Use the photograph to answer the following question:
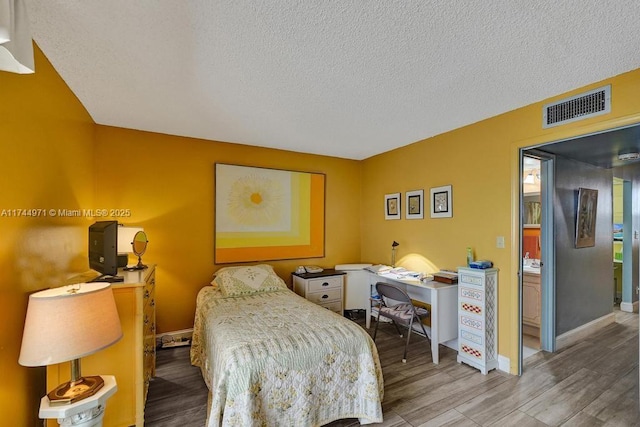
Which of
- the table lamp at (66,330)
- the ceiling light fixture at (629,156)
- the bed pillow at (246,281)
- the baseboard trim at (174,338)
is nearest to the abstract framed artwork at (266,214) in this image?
the bed pillow at (246,281)

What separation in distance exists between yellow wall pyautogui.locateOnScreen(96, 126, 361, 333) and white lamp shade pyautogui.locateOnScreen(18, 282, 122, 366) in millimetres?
2096

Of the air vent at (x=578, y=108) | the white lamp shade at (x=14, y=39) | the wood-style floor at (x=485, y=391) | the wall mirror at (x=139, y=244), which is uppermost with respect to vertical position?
the air vent at (x=578, y=108)

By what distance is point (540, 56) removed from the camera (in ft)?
6.07

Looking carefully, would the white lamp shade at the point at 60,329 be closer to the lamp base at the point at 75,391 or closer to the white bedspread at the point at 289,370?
the lamp base at the point at 75,391

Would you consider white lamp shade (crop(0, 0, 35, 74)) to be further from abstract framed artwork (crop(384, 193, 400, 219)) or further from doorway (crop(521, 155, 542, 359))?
abstract framed artwork (crop(384, 193, 400, 219))

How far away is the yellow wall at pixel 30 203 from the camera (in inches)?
55.5

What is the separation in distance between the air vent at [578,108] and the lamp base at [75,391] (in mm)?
3671

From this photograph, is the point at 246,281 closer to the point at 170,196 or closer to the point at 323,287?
the point at 323,287

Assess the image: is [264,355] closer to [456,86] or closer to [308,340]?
[308,340]

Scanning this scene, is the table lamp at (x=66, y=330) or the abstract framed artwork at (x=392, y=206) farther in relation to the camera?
the abstract framed artwork at (x=392, y=206)

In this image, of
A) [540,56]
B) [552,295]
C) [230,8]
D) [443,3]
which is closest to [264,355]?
[230,8]

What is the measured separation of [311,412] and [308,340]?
44 centimetres

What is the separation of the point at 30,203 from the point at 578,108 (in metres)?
3.83

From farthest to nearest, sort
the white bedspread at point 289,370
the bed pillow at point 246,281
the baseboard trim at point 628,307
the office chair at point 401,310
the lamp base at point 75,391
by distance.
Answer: the baseboard trim at point 628,307
the bed pillow at point 246,281
the office chair at point 401,310
the white bedspread at point 289,370
the lamp base at point 75,391
